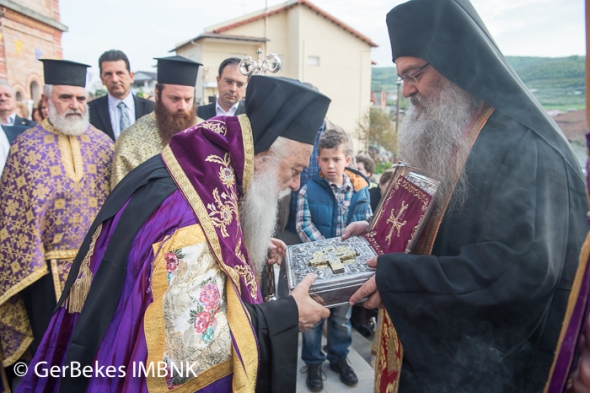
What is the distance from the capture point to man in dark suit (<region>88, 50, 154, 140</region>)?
4.65 m

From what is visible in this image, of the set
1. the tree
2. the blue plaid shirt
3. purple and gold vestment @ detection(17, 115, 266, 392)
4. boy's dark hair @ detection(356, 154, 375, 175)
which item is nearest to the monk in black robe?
purple and gold vestment @ detection(17, 115, 266, 392)

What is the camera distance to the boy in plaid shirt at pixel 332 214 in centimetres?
349

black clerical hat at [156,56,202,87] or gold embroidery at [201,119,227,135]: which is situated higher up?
black clerical hat at [156,56,202,87]

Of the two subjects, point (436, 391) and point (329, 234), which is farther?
point (329, 234)

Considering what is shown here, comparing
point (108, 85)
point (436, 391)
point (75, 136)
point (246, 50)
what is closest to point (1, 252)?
point (75, 136)

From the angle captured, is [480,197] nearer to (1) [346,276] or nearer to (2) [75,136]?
(1) [346,276]

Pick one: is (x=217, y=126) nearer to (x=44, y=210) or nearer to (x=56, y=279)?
(x=44, y=210)

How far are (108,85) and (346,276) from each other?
4208 millimetres

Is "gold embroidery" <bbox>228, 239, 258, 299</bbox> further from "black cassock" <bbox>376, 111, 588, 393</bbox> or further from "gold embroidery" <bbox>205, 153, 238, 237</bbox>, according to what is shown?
"black cassock" <bbox>376, 111, 588, 393</bbox>

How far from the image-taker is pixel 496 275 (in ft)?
5.06

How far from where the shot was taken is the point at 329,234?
3611 millimetres

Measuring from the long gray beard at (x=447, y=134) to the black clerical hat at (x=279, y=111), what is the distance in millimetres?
541

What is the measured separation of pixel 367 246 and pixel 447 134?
0.75 m

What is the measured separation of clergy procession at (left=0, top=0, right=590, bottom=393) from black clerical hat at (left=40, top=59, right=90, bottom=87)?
2.14 meters
